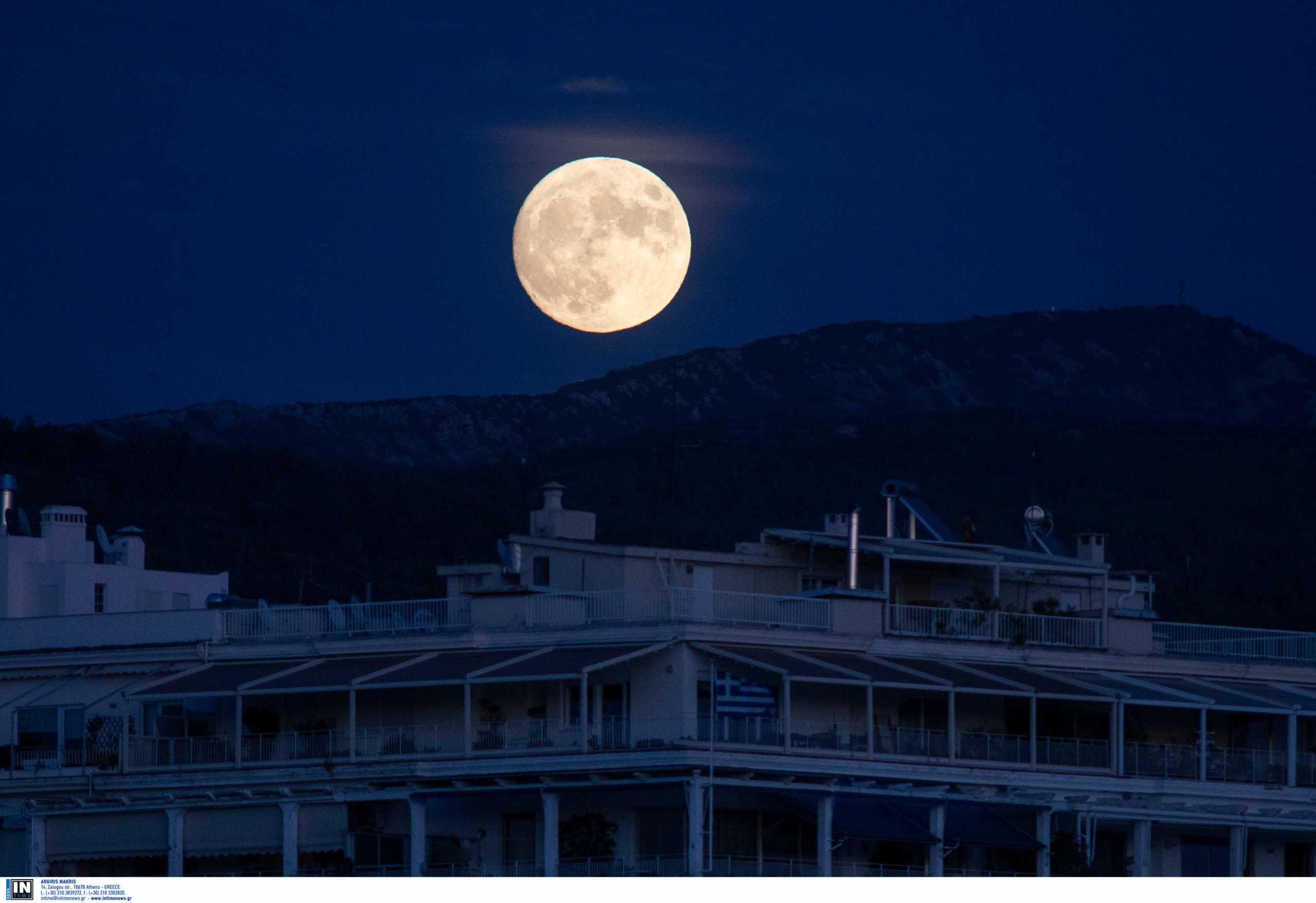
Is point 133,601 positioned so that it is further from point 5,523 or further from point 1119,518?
point 1119,518

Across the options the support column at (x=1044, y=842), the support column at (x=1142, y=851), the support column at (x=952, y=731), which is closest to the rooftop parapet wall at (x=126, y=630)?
the support column at (x=952, y=731)

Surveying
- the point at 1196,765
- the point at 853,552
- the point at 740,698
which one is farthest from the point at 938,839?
the point at 853,552

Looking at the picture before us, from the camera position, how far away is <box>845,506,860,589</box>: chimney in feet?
208

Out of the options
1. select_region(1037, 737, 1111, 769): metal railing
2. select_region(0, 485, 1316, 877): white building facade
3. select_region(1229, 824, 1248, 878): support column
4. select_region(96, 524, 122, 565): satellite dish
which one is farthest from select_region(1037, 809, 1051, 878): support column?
select_region(96, 524, 122, 565): satellite dish

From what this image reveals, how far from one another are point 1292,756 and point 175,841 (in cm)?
2884

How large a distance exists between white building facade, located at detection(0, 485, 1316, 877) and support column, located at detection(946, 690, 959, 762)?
114mm

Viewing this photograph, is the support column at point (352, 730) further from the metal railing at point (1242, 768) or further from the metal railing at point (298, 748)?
the metal railing at point (1242, 768)

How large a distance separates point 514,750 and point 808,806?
288 inches

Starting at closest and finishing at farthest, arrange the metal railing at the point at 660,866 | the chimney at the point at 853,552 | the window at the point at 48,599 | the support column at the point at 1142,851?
the metal railing at the point at 660,866 → the support column at the point at 1142,851 → the chimney at the point at 853,552 → the window at the point at 48,599

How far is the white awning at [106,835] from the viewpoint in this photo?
59.1 meters

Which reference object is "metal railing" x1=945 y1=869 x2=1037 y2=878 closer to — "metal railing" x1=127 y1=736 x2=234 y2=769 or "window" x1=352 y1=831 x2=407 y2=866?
"window" x1=352 y1=831 x2=407 y2=866

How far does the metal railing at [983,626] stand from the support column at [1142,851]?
5733 millimetres

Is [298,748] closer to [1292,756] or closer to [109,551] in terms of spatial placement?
[109,551]

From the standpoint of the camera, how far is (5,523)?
71.9 m
